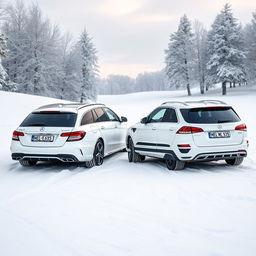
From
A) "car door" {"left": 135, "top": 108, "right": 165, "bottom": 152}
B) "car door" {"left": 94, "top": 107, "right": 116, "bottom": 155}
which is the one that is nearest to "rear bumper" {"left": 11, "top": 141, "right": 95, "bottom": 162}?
"car door" {"left": 94, "top": 107, "right": 116, "bottom": 155}

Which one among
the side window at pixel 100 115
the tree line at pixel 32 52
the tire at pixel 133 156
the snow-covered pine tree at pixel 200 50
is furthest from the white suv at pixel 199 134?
the snow-covered pine tree at pixel 200 50

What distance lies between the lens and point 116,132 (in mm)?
10602

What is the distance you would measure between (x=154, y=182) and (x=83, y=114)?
9.05 feet

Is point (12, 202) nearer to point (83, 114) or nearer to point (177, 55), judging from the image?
point (83, 114)

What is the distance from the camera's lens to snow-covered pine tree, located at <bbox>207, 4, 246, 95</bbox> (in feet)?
158

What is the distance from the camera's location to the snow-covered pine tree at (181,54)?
57781 mm

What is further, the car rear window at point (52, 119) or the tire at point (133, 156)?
the tire at point (133, 156)

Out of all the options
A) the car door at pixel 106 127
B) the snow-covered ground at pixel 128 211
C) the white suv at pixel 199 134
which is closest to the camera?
the snow-covered ground at pixel 128 211

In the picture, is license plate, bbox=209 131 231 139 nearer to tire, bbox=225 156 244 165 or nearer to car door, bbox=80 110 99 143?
tire, bbox=225 156 244 165

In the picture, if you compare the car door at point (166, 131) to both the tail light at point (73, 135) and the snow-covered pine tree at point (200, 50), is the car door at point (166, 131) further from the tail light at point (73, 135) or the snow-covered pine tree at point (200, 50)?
the snow-covered pine tree at point (200, 50)

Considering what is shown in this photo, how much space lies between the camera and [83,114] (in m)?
8.84

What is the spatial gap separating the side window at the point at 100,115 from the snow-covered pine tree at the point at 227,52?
4019 centimetres

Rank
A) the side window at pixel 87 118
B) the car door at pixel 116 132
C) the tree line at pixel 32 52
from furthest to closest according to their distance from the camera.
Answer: the tree line at pixel 32 52, the car door at pixel 116 132, the side window at pixel 87 118

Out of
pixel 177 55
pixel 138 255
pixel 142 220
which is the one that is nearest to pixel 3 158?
pixel 142 220
